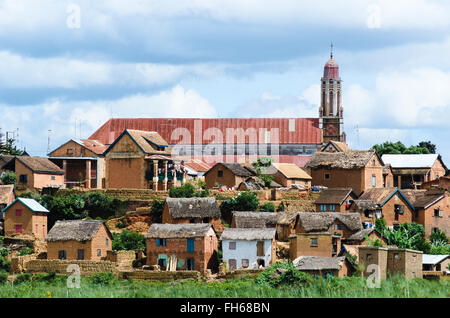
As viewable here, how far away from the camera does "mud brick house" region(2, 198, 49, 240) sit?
5272 cm

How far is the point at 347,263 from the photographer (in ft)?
139

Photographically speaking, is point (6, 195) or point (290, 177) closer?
point (6, 195)

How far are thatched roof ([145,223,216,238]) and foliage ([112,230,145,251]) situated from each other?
2426mm

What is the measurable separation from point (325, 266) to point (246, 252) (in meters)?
7.14

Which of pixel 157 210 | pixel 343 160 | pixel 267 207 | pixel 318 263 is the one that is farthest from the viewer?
pixel 343 160

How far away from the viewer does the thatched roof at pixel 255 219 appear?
168 ft

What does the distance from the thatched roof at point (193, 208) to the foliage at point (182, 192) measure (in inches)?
135

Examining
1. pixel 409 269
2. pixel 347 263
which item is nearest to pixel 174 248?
pixel 347 263

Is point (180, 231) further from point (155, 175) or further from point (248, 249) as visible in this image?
point (155, 175)

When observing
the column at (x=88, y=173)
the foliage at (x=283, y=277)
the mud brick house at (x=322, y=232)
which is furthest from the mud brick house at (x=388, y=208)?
the column at (x=88, y=173)

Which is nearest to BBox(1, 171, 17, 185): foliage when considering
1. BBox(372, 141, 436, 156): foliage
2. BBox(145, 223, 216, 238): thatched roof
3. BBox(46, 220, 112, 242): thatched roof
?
BBox(46, 220, 112, 242): thatched roof

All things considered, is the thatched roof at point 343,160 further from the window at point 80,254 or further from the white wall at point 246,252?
the window at point 80,254

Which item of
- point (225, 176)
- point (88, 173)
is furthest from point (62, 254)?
point (225, 176)

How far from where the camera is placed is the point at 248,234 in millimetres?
48062
